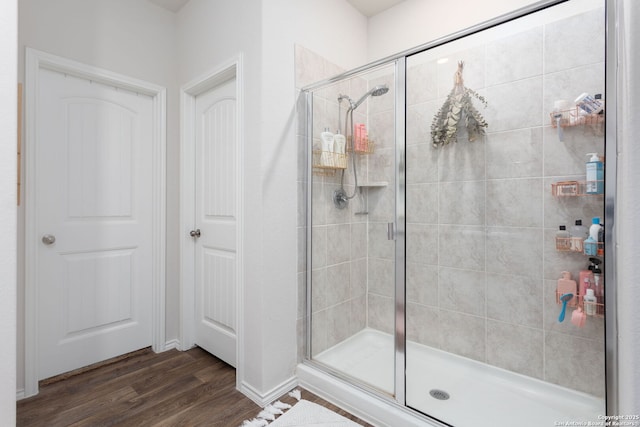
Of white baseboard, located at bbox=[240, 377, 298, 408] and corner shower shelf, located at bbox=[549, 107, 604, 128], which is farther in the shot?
white baseboard, located at bbox=[240, 377, 298, 408]

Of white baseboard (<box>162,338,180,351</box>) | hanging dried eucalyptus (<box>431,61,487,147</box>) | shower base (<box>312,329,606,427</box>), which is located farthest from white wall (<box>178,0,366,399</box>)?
hanging dried eucalyptus (<box>431,61,487,147</box>)

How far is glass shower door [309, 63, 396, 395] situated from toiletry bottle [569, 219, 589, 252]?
0.92m

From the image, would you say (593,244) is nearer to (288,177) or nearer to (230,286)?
(288,177)

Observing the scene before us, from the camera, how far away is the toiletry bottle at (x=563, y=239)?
166cm

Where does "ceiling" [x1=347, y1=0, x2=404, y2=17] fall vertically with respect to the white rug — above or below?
above

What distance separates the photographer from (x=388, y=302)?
194 cm

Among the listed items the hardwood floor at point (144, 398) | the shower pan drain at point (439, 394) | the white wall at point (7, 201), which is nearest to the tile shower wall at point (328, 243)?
the hardwood floor at point (144, 398)

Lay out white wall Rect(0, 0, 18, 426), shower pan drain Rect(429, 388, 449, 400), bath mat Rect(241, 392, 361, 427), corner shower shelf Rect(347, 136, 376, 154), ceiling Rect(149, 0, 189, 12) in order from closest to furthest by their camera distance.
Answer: white wall Rect(0, 0, 18, 426), bath mat Rect(241, 392, 361, 427), shower pan drain Rect(429, 388, 449, 400), corner shower shelf Rect(347, 136, 376, 154), ceiling Rect(149, 0, 189, 12)

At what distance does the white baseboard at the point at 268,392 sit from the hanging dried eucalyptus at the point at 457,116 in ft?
5.79

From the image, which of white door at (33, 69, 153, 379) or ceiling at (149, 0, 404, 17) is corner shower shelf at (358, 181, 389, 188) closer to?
ceiling at (149, 0, 404, 17)

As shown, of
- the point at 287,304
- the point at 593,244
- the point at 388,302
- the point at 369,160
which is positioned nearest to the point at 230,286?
the point at 287,304

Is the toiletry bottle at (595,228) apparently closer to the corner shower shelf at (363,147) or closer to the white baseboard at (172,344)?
the corner shower shelf at (363,147)

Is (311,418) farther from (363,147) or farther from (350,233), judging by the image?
(363,147)

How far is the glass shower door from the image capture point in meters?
1.92
